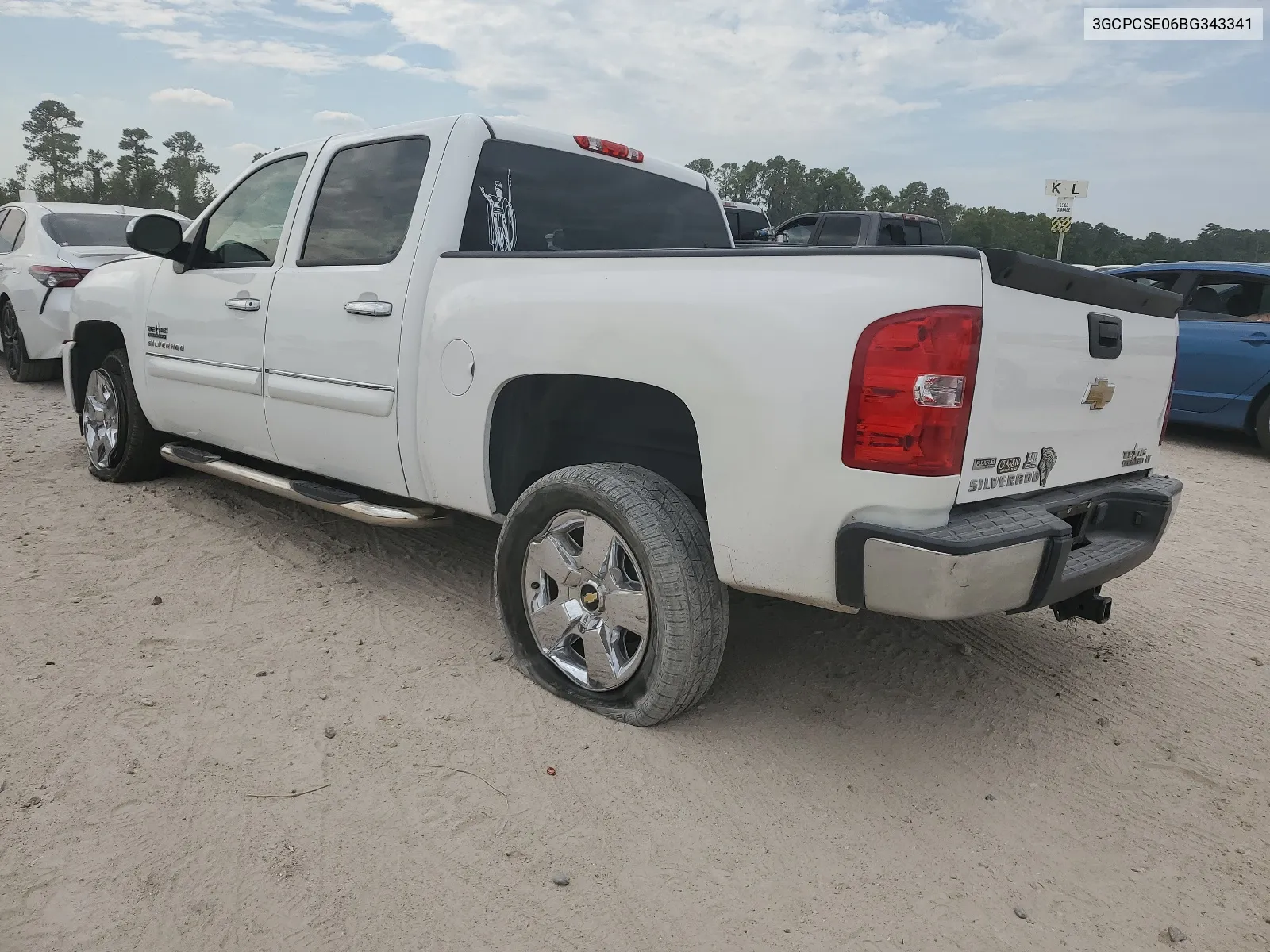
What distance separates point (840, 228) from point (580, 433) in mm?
11368

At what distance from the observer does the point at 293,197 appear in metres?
4.06

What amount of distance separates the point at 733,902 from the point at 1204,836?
134 cm

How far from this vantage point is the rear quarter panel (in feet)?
7.43

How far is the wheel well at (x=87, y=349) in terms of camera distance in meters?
5.43

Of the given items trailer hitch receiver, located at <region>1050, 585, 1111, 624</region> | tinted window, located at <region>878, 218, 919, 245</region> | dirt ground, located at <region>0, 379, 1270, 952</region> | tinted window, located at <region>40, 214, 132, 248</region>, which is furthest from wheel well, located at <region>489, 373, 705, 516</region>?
tinted window, located at <region>878, 218, 919, 245</region>

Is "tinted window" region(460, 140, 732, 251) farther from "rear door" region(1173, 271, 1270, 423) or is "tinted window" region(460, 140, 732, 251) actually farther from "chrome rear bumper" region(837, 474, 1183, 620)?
"rear door" region(1173, 271, 1270, 423)

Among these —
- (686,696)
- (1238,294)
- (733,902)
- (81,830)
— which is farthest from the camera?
(1238,294)

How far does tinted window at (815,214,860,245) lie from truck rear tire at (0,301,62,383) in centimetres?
972

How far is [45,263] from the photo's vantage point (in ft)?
27.4

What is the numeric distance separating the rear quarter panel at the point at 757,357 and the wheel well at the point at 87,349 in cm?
363

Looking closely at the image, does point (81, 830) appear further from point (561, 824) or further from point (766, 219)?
point (766, 219)

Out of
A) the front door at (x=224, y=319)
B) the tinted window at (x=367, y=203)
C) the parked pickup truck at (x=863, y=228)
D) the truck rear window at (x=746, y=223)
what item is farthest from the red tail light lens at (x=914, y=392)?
the parked pickup truck at (x=863, y=228)

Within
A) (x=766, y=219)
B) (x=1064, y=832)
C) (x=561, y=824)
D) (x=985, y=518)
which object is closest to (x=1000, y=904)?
(x=1064, y=832)

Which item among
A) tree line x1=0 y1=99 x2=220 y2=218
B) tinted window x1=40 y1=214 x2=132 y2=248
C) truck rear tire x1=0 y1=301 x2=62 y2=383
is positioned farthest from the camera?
tree line x1=0 y1=99 x2=220 y2=218
